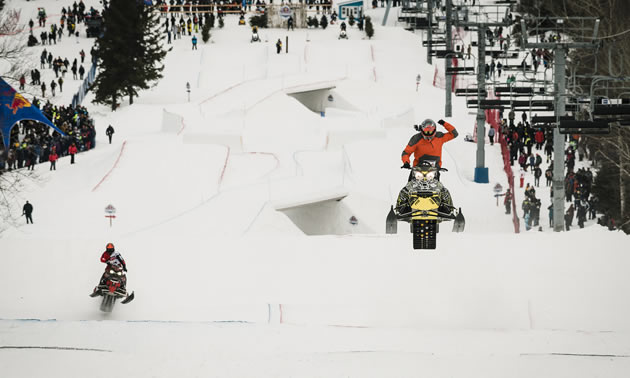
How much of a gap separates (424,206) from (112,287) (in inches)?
275

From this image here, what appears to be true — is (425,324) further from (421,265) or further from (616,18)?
(616,18)

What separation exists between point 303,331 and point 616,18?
30019 mm

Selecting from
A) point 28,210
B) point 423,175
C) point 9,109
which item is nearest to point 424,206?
point 423,175

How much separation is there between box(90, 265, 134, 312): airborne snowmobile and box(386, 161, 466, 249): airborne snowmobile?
245 inches

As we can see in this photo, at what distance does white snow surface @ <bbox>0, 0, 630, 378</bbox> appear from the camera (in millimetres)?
13562

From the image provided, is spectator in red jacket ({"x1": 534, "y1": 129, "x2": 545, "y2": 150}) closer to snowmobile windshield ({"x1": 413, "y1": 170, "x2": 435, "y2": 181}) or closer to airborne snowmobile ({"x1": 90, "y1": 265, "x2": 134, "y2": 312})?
airborne snowmobile ({"x1": 90, "y1": 265, "x2": 134, "y2": 312})

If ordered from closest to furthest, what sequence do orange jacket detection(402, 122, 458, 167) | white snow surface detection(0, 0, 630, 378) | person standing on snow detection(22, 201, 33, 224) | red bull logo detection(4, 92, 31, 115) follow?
white snow surface detection(0, 0, 630, 378) < orange jacket detection(402, 122, 458, 167) < red bull logo detection(4, 92, 31, 115) < person standing on snow detection(22, 201, 33, 224)

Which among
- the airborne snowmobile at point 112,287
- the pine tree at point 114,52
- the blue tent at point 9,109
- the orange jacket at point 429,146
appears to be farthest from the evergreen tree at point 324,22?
the orange jacket at point 429,146

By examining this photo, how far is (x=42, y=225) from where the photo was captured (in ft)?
96.5

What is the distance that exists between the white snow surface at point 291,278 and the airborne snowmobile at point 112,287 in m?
0.46

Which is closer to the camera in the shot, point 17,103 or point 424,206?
point 424,206

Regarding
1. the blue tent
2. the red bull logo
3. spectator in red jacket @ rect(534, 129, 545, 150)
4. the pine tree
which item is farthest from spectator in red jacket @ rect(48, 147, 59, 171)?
spectator in red jacket @ rect(534, 129, 545, 150)

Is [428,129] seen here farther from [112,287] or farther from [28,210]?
[28,210]

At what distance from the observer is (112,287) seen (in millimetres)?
17344
